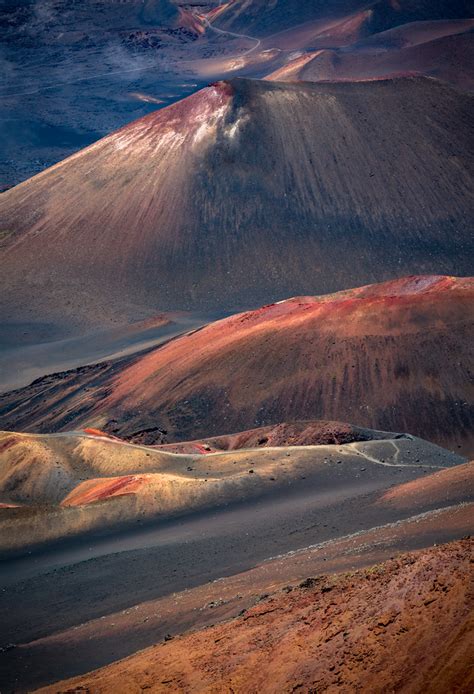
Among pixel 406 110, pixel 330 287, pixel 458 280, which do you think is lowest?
pixel 330 287

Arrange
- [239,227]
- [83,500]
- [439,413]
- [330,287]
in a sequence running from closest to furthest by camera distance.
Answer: [83,500] < [439,413] < [330,287] < [239,227]

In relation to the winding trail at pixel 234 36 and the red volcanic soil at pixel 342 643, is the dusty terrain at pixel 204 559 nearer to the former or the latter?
the red volcanic soil at pixel 342 643

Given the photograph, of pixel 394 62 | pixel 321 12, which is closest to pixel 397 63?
pixel 394 62

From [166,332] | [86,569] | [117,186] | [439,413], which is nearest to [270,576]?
[86,569]

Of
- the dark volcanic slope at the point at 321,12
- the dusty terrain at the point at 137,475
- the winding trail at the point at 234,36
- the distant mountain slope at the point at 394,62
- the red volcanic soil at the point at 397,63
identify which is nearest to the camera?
the dusty terrain at the point at 137,475

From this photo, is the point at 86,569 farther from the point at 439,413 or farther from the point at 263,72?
the point at 263,72

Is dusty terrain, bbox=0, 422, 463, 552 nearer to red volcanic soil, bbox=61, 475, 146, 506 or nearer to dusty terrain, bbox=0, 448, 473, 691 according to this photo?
red volcanic soil, bbox=61, 475, 146, 506

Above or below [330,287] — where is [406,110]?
above

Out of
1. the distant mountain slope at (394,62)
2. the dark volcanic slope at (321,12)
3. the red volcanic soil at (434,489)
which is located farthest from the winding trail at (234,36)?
the red volcanic soil at (434,489)
